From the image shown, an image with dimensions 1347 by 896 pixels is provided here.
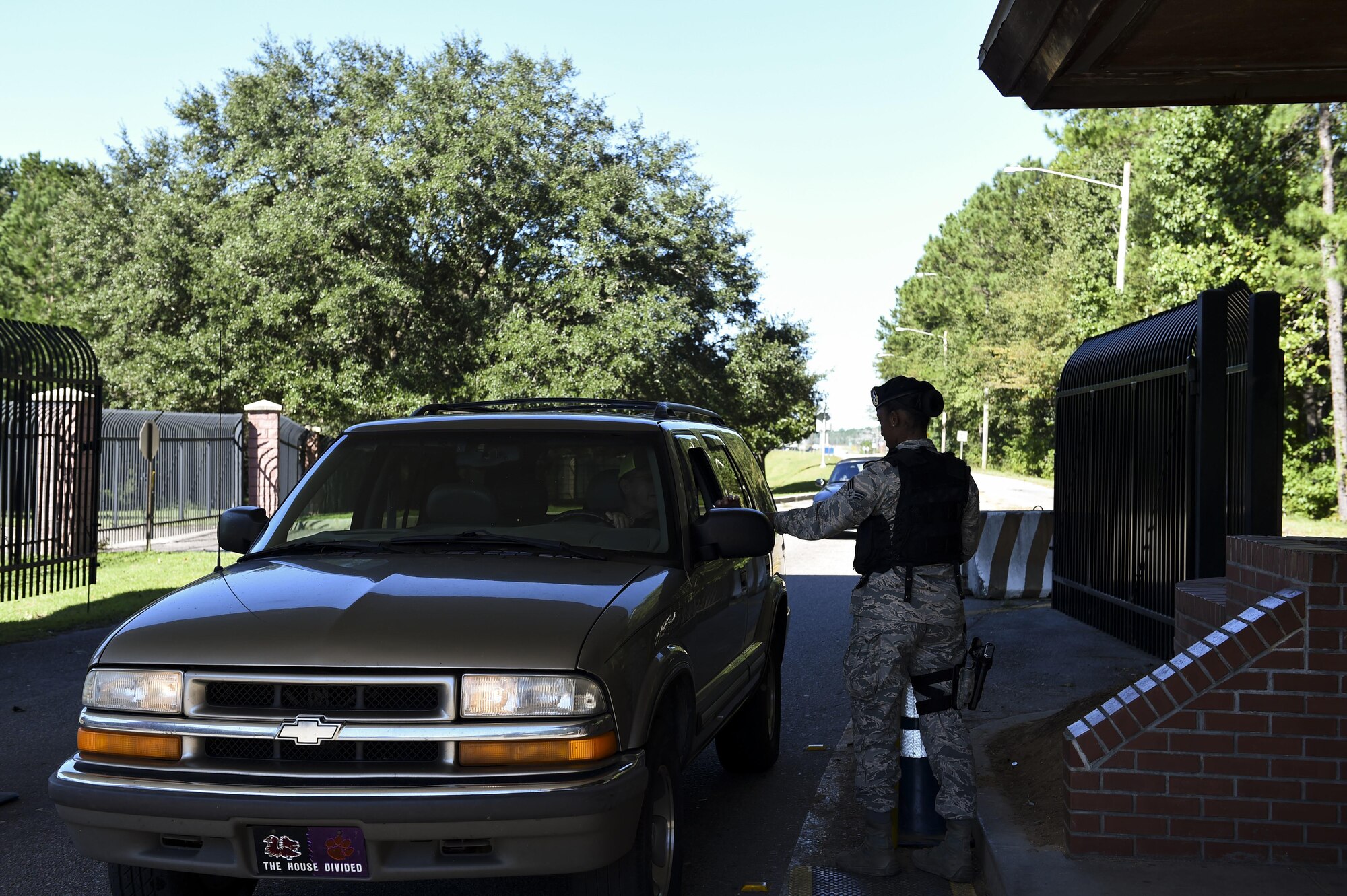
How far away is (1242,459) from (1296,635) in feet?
12.5

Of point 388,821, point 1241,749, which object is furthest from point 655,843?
point 1241,749

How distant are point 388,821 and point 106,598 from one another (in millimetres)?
12041

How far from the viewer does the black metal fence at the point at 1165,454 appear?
26.0 feet

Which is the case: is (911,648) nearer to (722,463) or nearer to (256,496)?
(722,463)

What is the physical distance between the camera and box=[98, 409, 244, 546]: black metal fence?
23.1 m

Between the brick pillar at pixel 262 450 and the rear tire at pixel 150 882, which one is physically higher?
the brick pillar at pixel 262 450

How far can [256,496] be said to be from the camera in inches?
1065

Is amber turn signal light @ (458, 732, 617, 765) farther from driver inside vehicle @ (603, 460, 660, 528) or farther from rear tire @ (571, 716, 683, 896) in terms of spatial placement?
driver inside vehicle @ (603, 460, 660, 528)

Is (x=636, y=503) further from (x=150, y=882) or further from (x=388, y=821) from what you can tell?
(x=150, y=882)

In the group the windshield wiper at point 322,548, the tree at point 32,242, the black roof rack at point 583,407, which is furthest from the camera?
the tree at point 32,242

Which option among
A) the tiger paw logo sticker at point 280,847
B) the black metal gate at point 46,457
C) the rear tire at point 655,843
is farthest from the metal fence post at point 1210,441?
the black metal gate at point 46,457

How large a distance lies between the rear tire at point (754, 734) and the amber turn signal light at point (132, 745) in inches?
133

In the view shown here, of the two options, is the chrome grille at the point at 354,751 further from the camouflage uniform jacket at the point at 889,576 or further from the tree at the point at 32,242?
the tree at the point at 32,242

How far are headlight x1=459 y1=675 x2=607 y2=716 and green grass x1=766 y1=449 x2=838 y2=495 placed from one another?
36996mm
